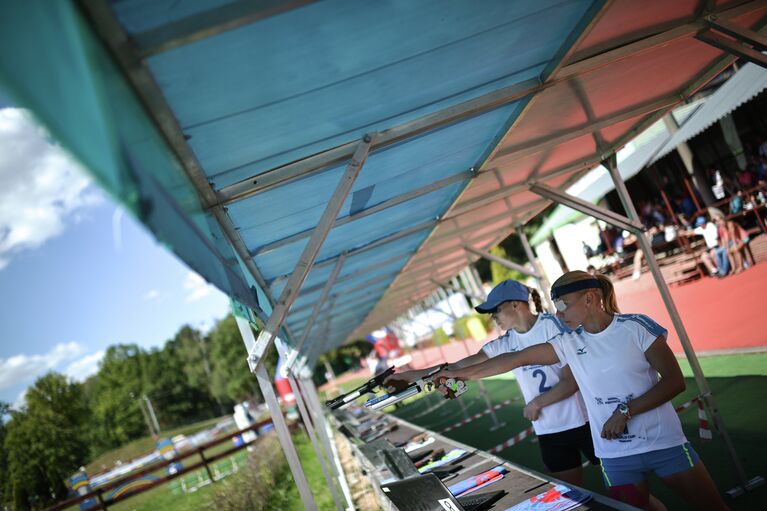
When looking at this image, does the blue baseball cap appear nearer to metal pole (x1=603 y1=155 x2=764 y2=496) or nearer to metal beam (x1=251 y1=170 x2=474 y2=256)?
metal beam (x1=251 y1=170 x2=474 y2=256)

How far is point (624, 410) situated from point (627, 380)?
137mm

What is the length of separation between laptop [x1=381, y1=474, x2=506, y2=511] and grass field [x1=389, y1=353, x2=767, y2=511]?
2.03m

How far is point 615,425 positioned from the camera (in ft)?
8.64

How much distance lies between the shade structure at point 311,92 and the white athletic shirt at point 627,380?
4.40 ft

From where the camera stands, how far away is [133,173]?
1.31 meters

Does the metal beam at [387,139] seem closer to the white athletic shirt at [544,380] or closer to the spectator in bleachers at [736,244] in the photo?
the white athletic shirt at [544,380]

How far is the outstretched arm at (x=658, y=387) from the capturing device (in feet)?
8.48

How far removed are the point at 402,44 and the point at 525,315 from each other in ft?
7.29

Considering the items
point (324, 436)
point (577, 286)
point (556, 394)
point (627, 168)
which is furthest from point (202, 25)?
point (627, 168)

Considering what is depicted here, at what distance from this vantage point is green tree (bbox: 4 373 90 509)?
27.5m

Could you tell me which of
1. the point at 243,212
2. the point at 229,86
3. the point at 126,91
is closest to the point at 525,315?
the point at 243,212

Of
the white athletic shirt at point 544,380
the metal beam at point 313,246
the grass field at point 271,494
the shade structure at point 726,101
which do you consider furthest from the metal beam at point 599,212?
the shade structure at point 726,101

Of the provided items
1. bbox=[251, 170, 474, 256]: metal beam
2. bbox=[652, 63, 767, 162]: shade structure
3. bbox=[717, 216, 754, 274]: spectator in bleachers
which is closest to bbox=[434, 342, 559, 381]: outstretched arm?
bbox=[251, 170, 474, 256]: metal beam

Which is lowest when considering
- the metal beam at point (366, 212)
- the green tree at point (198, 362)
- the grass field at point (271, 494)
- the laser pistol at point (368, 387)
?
the grass field at point (271, 494)
